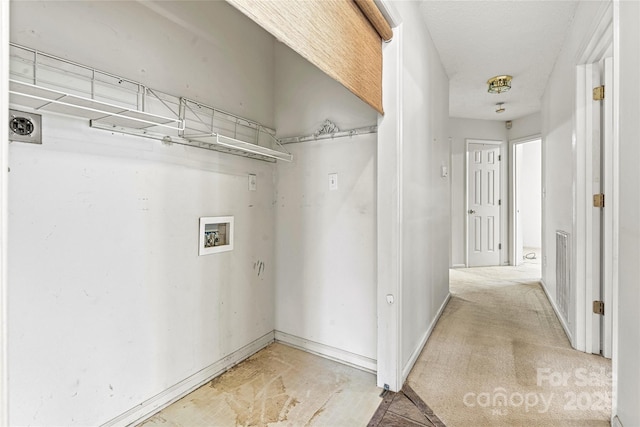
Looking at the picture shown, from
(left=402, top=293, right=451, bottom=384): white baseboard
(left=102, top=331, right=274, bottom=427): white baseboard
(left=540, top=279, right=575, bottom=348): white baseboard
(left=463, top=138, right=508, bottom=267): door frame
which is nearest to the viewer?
(left=102, top=331, right=274, bottom=427): white baseboard

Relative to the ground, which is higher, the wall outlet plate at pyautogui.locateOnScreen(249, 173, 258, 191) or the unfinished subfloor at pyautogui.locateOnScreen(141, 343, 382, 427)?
the wall outlet plate at pyautogui.locateOnScreen(249, 173, 258, 191)

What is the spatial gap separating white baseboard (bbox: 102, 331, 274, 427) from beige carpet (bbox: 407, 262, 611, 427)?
111 centimetres

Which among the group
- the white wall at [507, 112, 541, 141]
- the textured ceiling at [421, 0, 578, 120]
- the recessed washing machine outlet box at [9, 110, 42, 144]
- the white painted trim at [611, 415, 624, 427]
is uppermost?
the textured ceiling at [421, 0, 578, 120]

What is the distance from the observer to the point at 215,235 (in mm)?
1944

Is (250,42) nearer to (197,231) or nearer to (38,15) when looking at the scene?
(38,15)

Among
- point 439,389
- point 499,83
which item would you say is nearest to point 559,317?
point 439,389

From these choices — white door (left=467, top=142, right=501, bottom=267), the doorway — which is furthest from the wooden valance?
the doorway

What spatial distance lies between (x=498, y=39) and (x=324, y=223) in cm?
222

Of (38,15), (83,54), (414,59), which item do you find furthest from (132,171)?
(414,59)

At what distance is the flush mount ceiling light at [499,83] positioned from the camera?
3.44 m

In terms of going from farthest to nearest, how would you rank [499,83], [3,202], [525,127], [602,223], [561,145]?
[525,127] → [499,83] → [561,145] → [602,223] → [3,202]

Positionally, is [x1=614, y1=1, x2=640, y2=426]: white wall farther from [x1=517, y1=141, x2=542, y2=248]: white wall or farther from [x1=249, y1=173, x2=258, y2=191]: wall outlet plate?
[x1=517, y1=141, x2=542, y2=248]: white wall

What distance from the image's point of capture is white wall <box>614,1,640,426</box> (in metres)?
1.22

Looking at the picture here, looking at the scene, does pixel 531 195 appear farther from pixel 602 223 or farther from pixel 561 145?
pixel 602 223
